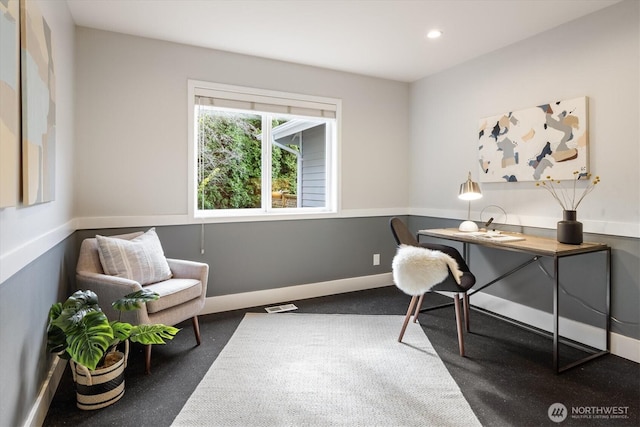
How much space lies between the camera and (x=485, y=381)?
6.95ft

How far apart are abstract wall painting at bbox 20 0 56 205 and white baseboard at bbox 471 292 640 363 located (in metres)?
3.37

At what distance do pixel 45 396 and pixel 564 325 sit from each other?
3331 millimetres

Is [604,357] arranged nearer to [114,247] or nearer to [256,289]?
[256,289]

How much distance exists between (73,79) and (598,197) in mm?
3859

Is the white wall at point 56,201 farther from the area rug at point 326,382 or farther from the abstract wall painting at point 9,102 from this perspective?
the area rug at point 326,382

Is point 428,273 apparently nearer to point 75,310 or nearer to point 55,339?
point 75,310

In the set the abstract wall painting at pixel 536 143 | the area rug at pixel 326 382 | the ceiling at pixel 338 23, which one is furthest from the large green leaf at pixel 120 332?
the abstract wall painting at pixel 536 143

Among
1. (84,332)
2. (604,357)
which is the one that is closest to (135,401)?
(84,332)

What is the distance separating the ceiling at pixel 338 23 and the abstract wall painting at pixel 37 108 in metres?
0.98

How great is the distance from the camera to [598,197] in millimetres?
2555

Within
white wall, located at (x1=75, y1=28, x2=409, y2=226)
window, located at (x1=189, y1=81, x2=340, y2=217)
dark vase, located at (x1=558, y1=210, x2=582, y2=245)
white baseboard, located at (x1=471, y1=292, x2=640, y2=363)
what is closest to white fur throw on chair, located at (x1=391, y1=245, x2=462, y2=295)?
dark vase, located at (x1=558, y1=210, x2=582, y2=245)

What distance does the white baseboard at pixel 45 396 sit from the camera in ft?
5.34

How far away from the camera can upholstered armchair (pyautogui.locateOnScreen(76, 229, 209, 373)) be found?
7.25 ft

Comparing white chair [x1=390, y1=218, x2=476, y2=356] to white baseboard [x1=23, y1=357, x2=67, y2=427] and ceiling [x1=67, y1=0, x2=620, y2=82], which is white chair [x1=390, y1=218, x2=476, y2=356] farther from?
white baseboard [x1=23, y1=357, x2=67, y2=427]
